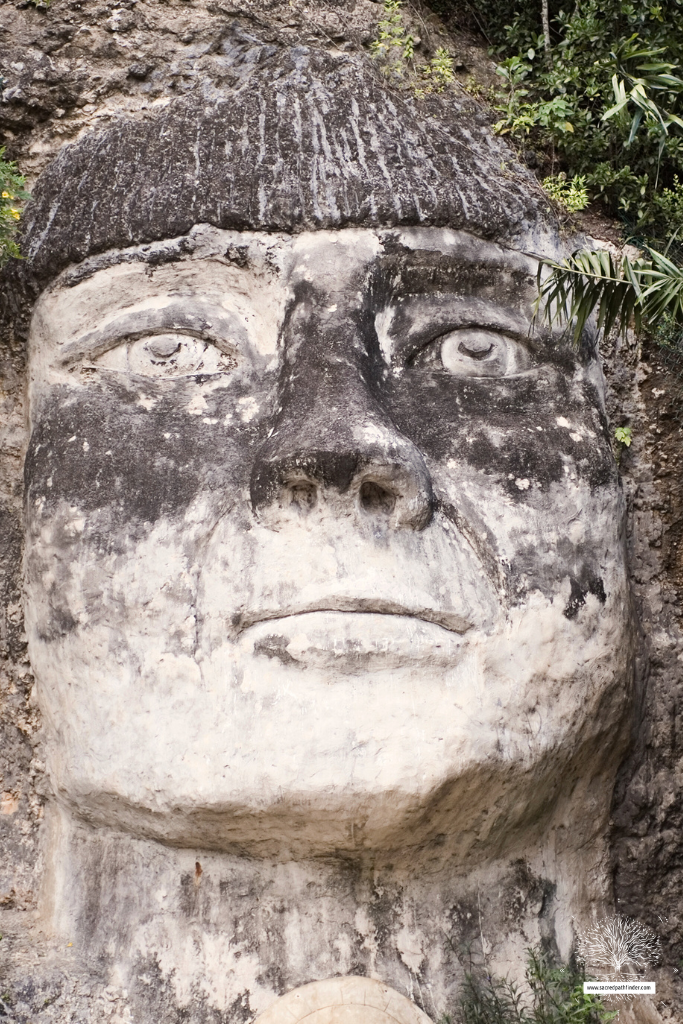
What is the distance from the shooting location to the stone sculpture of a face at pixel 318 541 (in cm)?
289

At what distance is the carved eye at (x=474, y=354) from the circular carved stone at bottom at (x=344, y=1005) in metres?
1.70

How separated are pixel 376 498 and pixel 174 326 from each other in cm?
82

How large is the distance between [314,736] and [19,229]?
188 cm

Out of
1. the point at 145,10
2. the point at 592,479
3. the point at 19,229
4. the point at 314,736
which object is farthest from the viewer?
Result: the point at 145,10

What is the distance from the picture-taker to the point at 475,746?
114 inches

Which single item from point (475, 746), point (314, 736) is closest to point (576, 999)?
point (475, 746)

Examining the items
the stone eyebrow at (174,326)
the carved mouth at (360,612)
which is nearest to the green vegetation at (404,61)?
the stone eyebrow at (174,326)

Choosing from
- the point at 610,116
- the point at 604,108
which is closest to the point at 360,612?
the point at 610,116

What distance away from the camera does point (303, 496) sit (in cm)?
305

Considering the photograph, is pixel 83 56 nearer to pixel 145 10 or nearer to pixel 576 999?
pixel 145 10

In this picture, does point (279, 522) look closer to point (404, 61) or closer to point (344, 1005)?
point (344, 1005)

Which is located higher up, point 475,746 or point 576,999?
point 475,746

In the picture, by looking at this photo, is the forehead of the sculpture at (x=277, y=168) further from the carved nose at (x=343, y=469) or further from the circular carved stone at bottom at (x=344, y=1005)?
the circular carved stone at bottom at (x=344, y=1005)

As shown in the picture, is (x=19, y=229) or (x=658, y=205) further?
(x=658, y=205)
